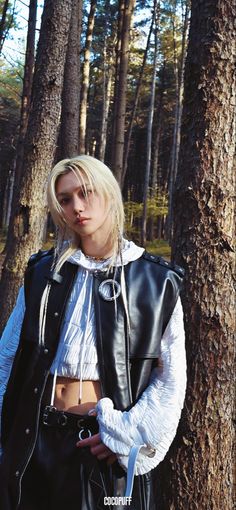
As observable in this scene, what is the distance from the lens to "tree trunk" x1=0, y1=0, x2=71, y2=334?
5.28 m

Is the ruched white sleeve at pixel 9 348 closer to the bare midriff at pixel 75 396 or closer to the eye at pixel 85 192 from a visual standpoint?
the bare midriff at pixel 75 396

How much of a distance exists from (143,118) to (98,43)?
382 inches

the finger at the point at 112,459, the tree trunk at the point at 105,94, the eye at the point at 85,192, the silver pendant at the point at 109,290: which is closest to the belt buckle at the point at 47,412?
the finger at the point at 112,459

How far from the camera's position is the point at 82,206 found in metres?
1.92

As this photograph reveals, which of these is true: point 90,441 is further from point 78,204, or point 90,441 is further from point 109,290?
point 78,204

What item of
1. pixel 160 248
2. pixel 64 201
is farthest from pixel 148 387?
pixel 160 248

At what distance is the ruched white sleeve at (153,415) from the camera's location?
172cm

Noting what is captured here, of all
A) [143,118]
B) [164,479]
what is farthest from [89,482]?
[143,118]

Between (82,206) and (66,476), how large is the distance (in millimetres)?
1034

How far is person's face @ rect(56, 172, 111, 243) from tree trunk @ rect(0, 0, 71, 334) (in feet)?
11.6

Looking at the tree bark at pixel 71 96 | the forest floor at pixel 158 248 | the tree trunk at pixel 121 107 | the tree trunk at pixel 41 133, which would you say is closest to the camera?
the tree trunk at pixel 41 133

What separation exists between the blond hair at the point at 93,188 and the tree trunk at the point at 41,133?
136 inches

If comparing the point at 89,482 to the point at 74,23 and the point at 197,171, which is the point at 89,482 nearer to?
the point at 197,171

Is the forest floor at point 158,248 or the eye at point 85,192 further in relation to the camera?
the forest floor at point 158,248
